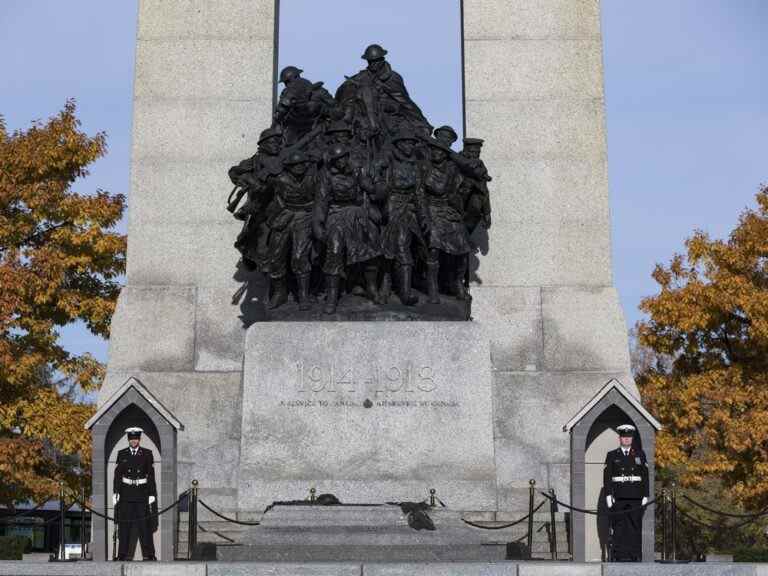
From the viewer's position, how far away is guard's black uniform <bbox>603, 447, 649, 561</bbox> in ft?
61.6

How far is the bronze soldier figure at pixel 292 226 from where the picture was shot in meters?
20.5

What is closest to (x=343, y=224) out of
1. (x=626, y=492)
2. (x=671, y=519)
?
(x=626, y=492)

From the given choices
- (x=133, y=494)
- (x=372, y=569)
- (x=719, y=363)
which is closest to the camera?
(x=372, y=569)

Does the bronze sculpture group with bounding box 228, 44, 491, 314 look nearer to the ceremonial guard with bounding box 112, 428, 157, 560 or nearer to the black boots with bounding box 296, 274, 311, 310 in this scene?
the black boots with bounding box 296, 274, 311, 310

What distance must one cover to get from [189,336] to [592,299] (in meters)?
5.58

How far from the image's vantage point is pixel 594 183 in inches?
909

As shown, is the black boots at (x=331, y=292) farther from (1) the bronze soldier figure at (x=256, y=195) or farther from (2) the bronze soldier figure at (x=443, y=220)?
(2) the bronze soldier figure at (x=443, y=220)

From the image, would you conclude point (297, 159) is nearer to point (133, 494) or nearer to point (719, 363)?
point (133, 494)

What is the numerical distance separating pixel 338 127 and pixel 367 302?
228 centimetres

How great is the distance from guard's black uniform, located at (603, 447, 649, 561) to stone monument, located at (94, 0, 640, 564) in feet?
5.12

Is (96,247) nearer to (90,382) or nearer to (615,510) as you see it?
(90,382)

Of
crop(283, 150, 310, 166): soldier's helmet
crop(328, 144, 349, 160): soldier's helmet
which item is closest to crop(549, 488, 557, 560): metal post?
crop(328, 144, 349, 160): soldier's helmet

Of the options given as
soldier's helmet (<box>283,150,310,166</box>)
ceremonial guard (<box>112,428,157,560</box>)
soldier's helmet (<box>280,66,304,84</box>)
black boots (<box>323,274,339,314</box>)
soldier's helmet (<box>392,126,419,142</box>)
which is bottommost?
ceremonial guard (<box>112,428,157,560</box>)

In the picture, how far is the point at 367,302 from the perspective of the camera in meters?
20.6
